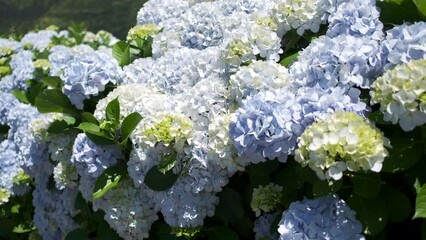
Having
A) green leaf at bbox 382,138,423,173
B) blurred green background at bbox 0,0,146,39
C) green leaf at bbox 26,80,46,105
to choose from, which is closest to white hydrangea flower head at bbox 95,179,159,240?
green leaf at bbox 382,138,423,173

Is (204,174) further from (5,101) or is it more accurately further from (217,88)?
(5,101)

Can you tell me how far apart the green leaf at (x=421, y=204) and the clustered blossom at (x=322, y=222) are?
205 millimetres

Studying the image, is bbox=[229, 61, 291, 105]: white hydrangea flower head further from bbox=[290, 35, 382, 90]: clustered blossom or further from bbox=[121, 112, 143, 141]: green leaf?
bbox=[121, 112, 143, 141]: green leaf

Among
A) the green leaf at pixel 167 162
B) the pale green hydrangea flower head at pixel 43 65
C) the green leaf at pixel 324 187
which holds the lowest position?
the pale green hydrangea flower head at pixel 43 65

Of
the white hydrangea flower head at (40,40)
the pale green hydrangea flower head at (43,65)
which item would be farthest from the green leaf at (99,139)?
the white hydrangea flower head at (40,40)

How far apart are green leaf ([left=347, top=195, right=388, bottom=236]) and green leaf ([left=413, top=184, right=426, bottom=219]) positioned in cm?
17

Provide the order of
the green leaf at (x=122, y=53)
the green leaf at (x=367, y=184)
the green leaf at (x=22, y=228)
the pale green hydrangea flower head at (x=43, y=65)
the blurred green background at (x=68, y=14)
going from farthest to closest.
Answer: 1. the blurred green background at (x=68, y=14)
2. the green leaf at (x=22, y=228)
3. the pale green hydrangea flower head at (x=43, y=65)
4. the green leaf at (x=122, y=53)
5. the green leaf at (x=367, y=184)

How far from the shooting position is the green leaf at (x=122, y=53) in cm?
293

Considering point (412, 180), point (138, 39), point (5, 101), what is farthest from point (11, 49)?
point (412, 180)

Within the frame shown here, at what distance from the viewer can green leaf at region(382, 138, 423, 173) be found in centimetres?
165

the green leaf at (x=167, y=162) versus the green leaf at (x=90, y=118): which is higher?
A: the green leaf at (x=167, y=162)

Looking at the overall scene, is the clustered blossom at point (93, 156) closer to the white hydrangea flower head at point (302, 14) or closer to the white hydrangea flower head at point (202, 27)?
the white hydrangea flower head at point (202, 27)

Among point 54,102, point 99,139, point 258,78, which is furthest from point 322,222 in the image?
point 54,102

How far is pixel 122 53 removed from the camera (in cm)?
296
